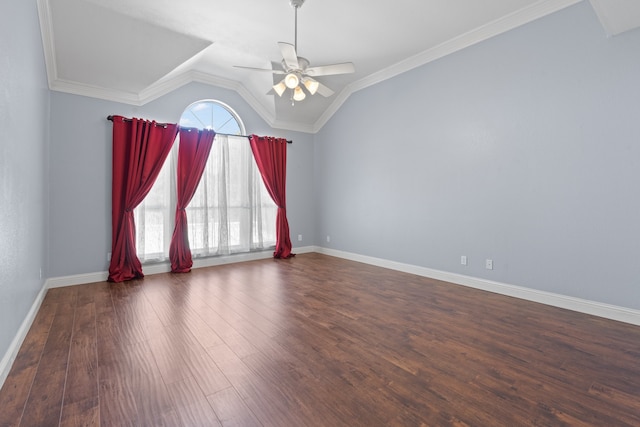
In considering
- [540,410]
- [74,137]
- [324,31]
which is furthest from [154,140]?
[540,410]

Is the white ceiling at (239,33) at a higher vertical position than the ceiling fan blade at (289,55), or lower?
higher

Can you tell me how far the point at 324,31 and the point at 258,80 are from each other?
71.5 inches

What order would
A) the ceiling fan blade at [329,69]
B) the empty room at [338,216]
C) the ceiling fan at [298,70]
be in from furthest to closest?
the ceiling fan blade at [329,69] → the ceiling fan at [298,70] → the empty room at [338,216]

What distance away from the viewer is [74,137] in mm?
4129

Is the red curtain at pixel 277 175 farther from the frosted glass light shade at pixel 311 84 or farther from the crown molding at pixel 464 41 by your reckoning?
the frosted glass light shade at pixel 311 84

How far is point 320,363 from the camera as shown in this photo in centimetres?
206

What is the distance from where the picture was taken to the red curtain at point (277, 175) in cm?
585

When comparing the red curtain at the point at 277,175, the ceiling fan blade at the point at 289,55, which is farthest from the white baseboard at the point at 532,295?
the ceiling fan blade at the point at 289,55

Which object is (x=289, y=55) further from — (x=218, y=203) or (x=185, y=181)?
(x=218, y=203)

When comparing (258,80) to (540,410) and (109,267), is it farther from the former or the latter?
(540,410)

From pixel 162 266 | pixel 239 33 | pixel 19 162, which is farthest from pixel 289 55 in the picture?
pixel 162 266

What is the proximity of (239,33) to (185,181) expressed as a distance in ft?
7.91

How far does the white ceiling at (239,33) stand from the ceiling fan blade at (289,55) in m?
0.79

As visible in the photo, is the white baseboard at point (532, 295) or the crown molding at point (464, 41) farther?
the crown molding at point (464, 41)
